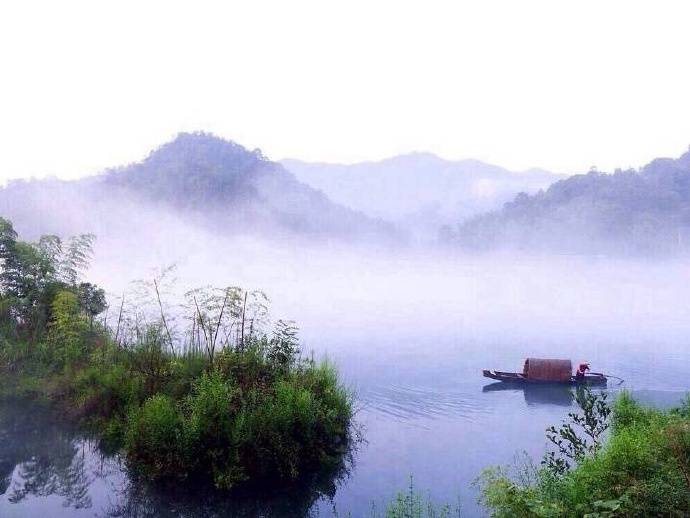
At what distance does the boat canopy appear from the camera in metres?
13.7

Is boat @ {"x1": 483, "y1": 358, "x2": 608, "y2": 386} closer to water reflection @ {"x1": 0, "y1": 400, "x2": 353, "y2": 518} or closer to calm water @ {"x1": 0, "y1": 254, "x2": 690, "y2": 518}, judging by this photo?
calm water @ {"x1": 0, "y1": 254, "x2": 690, "y2": 518}

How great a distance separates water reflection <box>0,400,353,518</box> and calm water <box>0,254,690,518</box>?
0.07 ft

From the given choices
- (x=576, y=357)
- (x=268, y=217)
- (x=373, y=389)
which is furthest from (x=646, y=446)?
(x=268, y=217)

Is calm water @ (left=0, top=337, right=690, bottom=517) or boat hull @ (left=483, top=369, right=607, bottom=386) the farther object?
boat hull @ (left=483, top=369, right=607, bottom=386)

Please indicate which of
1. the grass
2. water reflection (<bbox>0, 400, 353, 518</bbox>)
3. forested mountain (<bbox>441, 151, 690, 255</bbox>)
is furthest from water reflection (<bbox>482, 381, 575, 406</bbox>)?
forested mountain (<bbox>441, 151, 690, 255</bbox>)

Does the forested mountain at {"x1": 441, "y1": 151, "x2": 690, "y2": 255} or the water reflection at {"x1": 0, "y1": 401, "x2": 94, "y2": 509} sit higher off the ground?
the forested mountain at {"x1": 441, "y1": 151, "x2": 690, "y2": 255}

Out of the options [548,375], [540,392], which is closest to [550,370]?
[548,375]

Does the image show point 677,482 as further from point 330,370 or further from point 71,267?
point 71,267

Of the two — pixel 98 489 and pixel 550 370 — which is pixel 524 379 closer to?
pixel 550 370

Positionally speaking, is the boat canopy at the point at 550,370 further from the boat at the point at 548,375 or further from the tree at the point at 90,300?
the tree at the point at 90,300

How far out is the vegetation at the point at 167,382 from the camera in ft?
24.6

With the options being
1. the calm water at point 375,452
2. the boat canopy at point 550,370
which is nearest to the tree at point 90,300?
the calm water at point 375,452

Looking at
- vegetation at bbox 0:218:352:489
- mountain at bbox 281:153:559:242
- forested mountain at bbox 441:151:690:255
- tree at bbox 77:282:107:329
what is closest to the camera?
vegetation at bbox 0:218:352:489

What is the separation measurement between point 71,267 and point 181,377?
5230 mm
